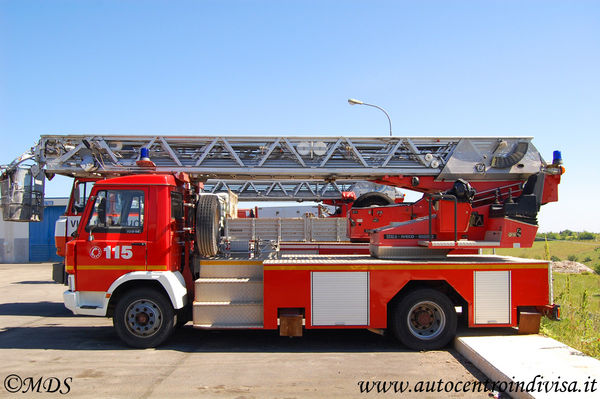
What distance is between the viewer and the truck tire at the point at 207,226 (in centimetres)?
802

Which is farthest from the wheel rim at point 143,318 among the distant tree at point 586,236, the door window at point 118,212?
the distant tree at point 586,236

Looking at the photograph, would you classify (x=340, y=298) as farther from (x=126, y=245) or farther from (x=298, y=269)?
(x=126, y=245)

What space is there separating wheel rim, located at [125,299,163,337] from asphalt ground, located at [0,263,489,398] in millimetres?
326

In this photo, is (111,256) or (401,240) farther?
(401,240)

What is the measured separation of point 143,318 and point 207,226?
1870 mm

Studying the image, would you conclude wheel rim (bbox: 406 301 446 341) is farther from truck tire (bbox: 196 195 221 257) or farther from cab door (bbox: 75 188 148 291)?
cab door (bbox: 75 188 148 291)

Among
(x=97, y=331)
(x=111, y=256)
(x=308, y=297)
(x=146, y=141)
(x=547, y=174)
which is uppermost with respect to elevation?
(x=146, y=141)

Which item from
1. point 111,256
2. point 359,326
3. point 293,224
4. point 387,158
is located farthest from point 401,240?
point 293,224

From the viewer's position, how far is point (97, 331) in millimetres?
8945

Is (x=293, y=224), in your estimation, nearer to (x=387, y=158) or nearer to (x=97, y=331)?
(x=387, y=158)

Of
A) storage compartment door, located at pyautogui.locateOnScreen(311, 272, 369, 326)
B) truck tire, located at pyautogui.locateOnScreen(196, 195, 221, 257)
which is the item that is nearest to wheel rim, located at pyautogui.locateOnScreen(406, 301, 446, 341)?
storage compartment door, located at pyautogui.locateOnScreen(311, 272, 369, 326)

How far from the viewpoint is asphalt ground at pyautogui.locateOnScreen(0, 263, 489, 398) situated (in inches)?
222

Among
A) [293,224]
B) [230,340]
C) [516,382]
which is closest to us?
[516,382]

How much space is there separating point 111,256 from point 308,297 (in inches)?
134
